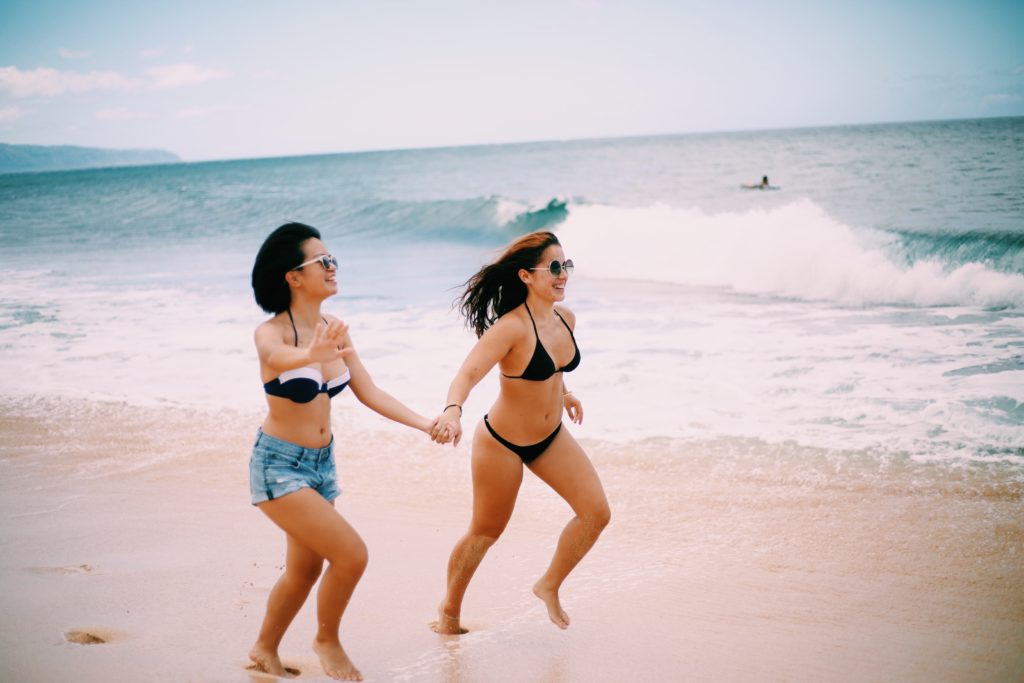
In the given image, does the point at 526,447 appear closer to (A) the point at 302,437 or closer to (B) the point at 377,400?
(B) the point at 377,400

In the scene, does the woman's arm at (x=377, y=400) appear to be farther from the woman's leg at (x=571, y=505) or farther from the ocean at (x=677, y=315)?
the ocean at (x=677, y=315)

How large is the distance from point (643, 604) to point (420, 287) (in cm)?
1318

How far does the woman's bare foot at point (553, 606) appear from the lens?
415cm

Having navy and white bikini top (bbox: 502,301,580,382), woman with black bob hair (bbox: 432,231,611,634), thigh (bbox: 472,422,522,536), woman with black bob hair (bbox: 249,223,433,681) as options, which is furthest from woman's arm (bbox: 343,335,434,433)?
navy and white bikini top (bbox: 502,301,580,382)

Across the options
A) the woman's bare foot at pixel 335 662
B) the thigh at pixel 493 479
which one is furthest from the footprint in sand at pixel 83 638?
the thigh at pixel 493 479

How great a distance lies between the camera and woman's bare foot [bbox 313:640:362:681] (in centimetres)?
360

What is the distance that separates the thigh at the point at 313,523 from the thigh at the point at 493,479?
2.73 feet

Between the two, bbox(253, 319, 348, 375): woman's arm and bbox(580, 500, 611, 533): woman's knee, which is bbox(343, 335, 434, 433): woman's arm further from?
bbox(580, 500, 611, 533): woman's knee

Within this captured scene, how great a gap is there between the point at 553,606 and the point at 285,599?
4.38 feet

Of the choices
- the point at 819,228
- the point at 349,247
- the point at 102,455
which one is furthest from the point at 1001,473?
the point at 349,247

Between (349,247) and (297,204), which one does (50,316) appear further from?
(297,204)

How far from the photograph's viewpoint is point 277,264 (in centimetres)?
348

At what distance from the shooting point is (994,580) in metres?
4.71

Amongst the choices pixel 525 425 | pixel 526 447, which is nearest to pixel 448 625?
→ pixel 526 447
